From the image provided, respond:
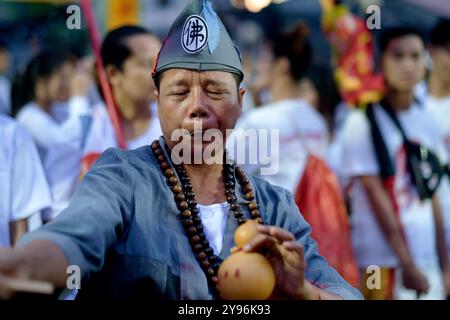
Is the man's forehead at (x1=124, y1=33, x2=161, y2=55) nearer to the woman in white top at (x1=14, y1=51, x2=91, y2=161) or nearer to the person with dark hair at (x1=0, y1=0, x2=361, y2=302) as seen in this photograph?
the woman in white top at (x1=14, y1=51, x2=91, y2=161)

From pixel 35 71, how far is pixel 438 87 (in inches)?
76.9

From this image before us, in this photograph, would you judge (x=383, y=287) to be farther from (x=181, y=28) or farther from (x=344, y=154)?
(x=181, y=28)

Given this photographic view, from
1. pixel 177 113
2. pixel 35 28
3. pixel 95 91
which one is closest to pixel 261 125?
pixel 95 91

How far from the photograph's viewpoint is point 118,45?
4.06 m

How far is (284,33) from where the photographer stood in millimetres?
5125

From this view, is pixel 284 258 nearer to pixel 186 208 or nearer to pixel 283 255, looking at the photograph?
pixel 283 255

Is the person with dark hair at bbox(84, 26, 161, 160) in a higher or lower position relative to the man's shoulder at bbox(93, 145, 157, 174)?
higher

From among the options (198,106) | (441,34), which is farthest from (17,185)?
(441,34)

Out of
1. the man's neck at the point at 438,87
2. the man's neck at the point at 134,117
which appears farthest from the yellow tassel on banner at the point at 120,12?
the man's neck at the point at 438,87

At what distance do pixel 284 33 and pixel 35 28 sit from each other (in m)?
1.39

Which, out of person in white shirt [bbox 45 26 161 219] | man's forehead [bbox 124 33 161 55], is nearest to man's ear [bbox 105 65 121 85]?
person in white shirt [bbox 45 26 161 219]

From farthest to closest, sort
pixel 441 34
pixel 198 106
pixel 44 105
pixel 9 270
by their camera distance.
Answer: pixel 441 34
pixel 44 105
pixel 198 106
pixel 9 270

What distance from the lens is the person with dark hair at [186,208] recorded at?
2.33 metres

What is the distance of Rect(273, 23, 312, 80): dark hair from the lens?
497 centimetres
